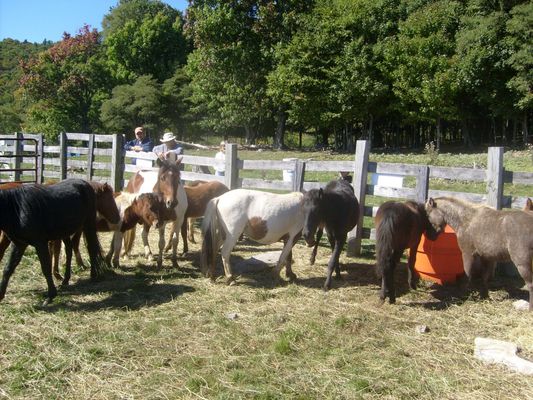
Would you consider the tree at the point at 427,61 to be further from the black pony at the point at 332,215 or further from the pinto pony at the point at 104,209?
the pinto pony at the point at 104,209

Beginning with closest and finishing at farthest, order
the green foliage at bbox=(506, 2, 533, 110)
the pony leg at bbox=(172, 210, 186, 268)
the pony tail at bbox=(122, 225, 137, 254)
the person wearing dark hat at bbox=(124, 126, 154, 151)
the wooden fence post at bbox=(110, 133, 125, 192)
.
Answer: the pony leg at bbox=(172, 210, 186, 268) → the pony tail at bbox=(122, 225, 137, 254) → the person wearing dark hat at bbox=(124, 126, 154, 151) → the wooden fence post at bbox=(110, 133, 125, 192) → the green foliage at bbox=(506, 2, 533, 110)

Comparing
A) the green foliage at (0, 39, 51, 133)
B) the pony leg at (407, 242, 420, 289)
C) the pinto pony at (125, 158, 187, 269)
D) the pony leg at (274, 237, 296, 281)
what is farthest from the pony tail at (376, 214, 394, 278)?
the green foliage at (0, 39, 51, 133)

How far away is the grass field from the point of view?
3.84 m

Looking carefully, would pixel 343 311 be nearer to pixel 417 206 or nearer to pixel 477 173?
pixel 417 206

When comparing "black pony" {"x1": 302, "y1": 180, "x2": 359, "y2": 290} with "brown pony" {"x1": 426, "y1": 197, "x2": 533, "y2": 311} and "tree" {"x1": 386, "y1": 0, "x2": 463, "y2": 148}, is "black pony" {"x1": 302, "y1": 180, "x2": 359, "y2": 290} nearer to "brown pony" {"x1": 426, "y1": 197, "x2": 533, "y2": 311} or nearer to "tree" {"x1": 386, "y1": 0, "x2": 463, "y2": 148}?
"brown pony" {"x1": 426, "y1": 197, "x2": 533, "y2": 311}

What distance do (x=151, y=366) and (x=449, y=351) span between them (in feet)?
9.06

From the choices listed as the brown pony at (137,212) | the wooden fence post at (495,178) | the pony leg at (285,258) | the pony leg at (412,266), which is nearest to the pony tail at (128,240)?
the brown pony at (137,212)

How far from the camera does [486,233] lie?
5.85m

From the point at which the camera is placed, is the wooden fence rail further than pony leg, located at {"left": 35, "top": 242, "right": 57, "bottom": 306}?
Yes

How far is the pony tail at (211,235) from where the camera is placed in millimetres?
6645

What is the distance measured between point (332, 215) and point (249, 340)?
2481 mm

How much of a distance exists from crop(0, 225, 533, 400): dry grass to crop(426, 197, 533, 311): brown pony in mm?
492

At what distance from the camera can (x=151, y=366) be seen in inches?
164

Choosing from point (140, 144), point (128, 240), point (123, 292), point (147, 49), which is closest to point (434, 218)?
point (123, 292)
